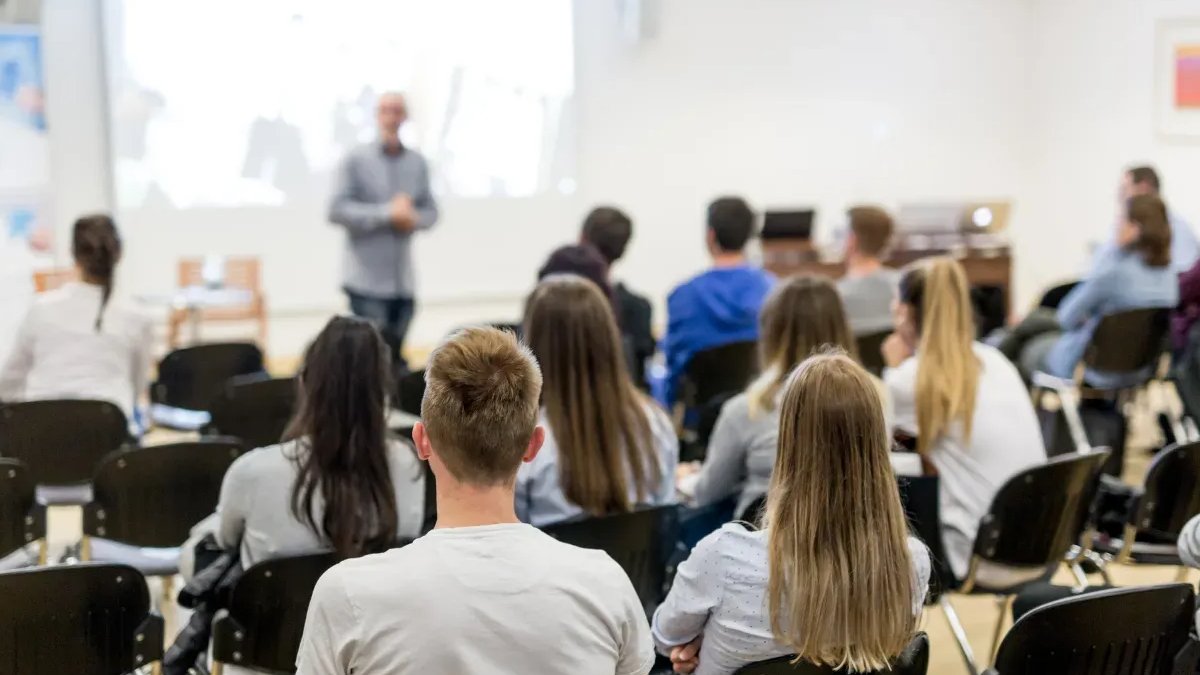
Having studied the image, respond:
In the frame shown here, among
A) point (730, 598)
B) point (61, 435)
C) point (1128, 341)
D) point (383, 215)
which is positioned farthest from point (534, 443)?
point (383, 215)

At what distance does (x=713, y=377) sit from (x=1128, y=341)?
193 cm

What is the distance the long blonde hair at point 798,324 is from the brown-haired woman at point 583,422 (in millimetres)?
421

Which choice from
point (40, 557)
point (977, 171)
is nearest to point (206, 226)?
point (40, 557)

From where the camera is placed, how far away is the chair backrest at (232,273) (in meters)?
8.16

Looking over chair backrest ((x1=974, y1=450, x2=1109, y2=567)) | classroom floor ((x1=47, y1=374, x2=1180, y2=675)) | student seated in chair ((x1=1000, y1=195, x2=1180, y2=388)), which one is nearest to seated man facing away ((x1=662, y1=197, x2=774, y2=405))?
classroom floor ((x1=47, y1=374, x2=1180, y2=675))

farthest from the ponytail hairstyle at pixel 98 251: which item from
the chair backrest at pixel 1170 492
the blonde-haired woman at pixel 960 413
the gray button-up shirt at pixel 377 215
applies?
the chair backrest at pixel 1170 492

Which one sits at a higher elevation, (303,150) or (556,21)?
(556,21)

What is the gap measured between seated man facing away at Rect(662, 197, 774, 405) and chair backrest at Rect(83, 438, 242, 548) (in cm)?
201

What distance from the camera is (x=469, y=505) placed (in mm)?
1692

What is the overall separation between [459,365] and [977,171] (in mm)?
9269

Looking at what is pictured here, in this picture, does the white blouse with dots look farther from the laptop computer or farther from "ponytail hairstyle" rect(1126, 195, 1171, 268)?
the laptop computer

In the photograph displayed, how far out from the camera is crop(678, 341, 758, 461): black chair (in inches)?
185

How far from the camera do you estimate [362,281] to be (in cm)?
631

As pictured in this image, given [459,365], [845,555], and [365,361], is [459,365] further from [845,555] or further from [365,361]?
[365,361]
